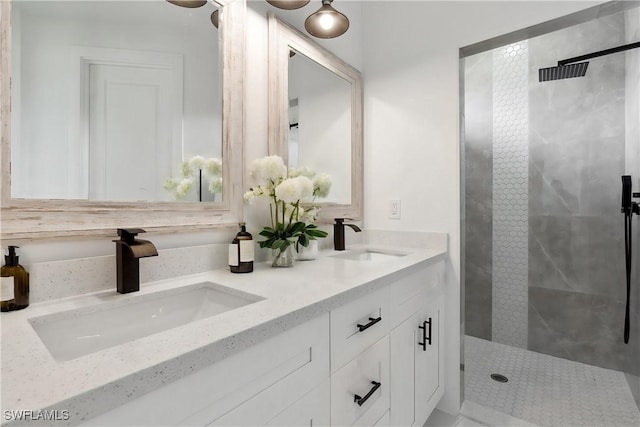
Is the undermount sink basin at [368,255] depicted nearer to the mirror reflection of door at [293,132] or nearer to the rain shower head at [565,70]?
the mirror reflection of door at [293,132]

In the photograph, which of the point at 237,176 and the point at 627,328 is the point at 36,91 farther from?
the point at 627,328

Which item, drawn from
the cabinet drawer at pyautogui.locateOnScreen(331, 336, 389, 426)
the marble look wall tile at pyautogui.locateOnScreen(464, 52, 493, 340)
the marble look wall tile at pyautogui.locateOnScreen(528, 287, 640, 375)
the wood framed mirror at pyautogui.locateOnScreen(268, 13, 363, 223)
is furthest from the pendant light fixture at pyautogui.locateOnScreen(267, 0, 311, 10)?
the marble look wall tile at pyautogui.locateOnScreen(528, 287, 640, 375)

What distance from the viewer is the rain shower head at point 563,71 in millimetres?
1800

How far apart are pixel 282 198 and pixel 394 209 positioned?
0.91 m

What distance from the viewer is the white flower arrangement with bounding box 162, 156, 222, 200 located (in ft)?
3.62

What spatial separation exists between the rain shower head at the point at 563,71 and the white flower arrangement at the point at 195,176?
74.4 inches

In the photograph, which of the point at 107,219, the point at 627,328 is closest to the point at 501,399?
the point at 627,328

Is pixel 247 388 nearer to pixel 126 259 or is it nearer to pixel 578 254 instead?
pixel 126 259

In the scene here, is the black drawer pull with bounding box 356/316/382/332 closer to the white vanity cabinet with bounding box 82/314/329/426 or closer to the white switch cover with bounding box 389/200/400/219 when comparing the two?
the white vanity cabinet with bounding box 82/314/329/426

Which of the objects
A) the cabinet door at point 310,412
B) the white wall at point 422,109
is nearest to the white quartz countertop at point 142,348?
the cabinet door at point 310,412

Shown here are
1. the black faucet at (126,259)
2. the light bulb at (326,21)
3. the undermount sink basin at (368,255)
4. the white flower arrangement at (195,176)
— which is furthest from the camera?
the undermount sink basin at (368,255)

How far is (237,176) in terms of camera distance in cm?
128

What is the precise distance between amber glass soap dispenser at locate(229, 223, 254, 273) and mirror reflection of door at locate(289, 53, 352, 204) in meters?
0.53

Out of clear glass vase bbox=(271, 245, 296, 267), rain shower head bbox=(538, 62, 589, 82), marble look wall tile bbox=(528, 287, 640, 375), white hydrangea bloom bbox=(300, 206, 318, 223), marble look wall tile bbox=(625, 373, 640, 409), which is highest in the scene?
rain shower head bbox=(538, 62, 589, 82)
